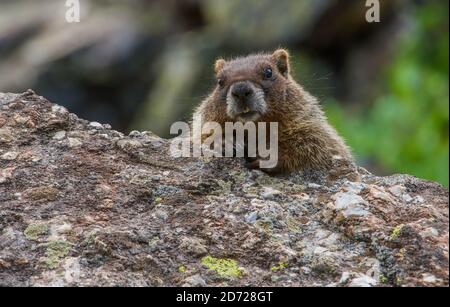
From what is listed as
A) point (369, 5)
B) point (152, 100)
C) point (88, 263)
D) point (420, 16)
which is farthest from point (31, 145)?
point (369, 5)

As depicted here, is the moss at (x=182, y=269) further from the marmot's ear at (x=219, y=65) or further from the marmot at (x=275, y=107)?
the marmot's ear at (x=219, y=65)

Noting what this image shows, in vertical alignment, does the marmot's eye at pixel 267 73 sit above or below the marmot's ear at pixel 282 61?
below

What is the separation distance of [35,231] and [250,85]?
2184mm

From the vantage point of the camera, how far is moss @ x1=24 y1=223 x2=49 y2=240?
4445mm

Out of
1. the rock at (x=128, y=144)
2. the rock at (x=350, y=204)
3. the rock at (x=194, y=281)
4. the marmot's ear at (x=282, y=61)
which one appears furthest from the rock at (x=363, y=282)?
the marmot's ear at (x=282, y=61)

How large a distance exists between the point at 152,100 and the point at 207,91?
11026 millimetres

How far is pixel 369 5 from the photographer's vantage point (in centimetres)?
1833

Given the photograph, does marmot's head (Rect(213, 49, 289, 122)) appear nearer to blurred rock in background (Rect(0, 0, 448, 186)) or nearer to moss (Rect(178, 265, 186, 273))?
moss (Rect(178, 265, 186, 273))

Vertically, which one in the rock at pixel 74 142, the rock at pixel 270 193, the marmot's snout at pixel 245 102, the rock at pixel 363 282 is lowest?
the rock at pixel 363 282

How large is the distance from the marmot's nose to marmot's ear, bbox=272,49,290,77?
2.46ft

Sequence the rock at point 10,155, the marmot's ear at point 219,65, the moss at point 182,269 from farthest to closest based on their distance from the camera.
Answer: the marmot's ear at point 219,65
the rock at point 10,155
the moss at point 182,269

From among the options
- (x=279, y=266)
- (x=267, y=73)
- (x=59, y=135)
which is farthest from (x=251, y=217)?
(x=267, y=73)

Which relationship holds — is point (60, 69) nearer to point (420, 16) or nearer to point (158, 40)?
point (158, 40)

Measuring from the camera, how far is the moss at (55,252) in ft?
13.9
